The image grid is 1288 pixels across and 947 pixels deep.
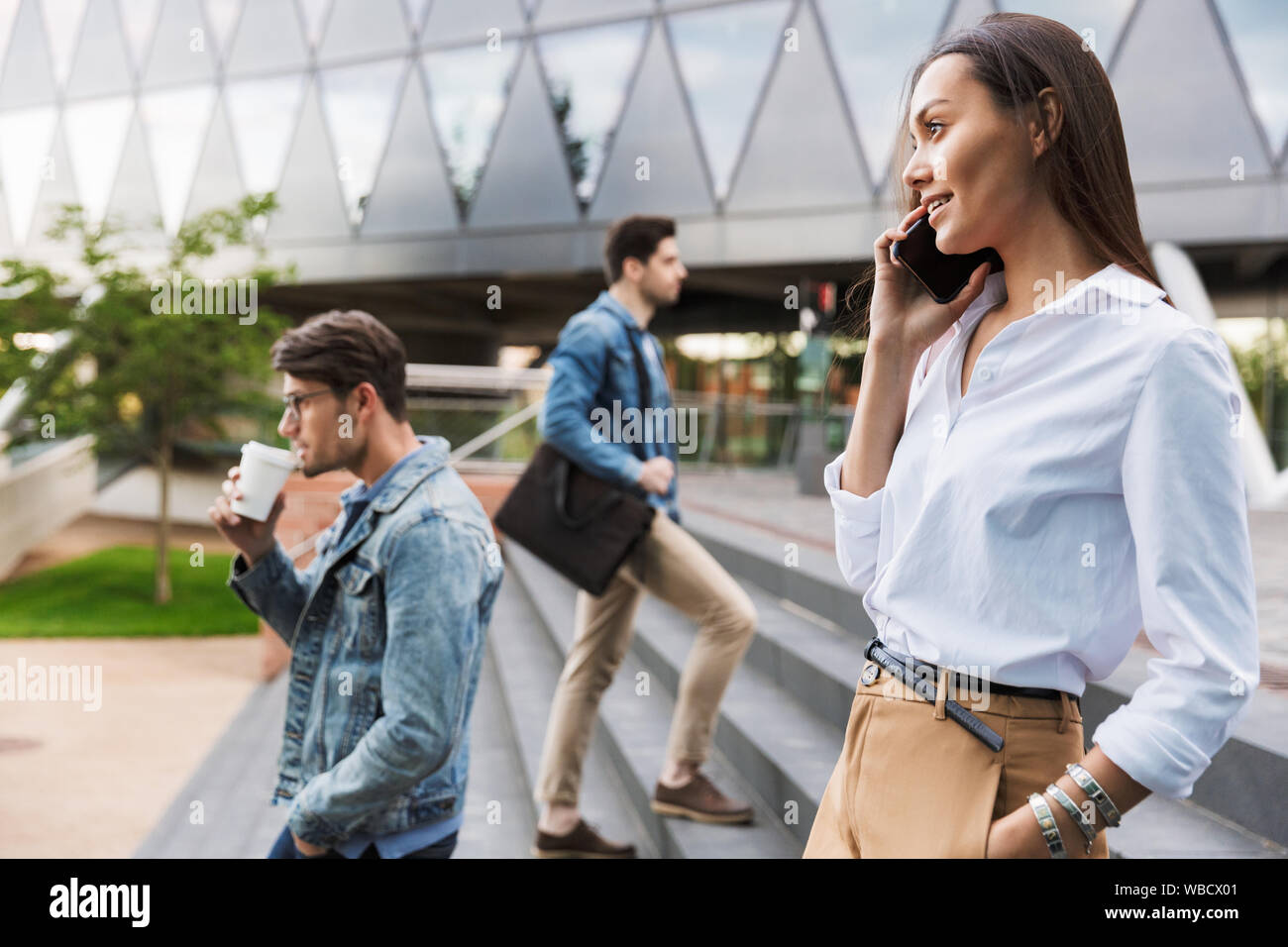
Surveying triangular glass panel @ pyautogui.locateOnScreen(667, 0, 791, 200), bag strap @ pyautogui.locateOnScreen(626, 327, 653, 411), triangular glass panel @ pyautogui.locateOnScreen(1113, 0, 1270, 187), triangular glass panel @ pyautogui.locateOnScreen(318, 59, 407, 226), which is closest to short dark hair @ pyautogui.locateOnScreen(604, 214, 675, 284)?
bag strap @ pyautogui.locateOnScreen(626, 327, 653, 411)

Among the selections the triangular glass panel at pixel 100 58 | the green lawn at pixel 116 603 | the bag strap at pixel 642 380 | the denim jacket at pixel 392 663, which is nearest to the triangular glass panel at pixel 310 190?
the triangular glass panel at pixel 100 58

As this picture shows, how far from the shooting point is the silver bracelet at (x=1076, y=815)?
1279mm

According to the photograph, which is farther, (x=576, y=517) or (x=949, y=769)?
(x=576, y=517)

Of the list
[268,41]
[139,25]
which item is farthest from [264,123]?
[139,25]

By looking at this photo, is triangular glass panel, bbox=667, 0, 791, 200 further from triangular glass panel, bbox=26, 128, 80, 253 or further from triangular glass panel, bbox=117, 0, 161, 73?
triangular glass panel, bbox=26, 128, 80, 253

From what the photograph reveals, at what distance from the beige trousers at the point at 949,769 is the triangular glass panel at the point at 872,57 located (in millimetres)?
15260

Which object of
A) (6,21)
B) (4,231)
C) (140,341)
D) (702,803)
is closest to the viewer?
(702,803)

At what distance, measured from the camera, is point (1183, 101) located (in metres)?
13.8

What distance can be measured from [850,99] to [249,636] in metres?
11.2

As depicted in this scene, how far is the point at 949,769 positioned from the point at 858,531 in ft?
1.37

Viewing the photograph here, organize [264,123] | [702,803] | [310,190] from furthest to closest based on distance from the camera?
[264,123] < [310,190] < [702,803]

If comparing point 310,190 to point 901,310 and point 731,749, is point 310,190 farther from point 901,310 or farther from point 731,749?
point 901,310
